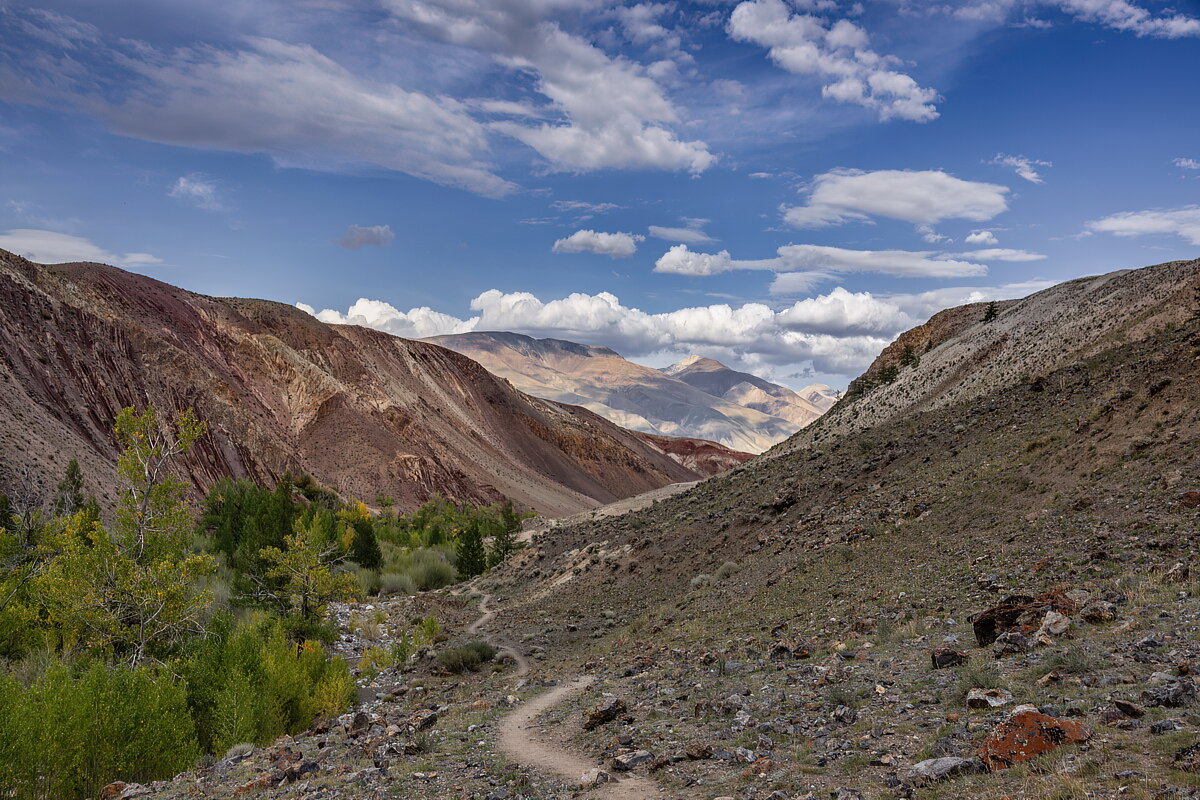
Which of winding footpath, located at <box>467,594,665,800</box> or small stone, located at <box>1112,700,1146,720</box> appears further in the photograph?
winding footpath, located at <box>467,594,665,800</box>

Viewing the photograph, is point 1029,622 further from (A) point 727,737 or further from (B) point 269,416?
(B) point 269,416

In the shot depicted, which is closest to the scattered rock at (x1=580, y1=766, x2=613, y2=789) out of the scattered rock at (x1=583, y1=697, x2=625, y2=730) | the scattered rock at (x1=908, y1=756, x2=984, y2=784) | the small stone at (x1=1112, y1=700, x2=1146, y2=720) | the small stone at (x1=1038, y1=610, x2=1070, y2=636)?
the scattered rock at (x1=583, y1=697, x2=625, y2=730)

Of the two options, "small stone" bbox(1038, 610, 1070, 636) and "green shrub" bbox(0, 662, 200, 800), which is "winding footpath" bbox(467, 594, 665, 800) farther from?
"green shrub" bbox(0, 662, 200, 800)

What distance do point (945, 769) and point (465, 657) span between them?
52.9ft

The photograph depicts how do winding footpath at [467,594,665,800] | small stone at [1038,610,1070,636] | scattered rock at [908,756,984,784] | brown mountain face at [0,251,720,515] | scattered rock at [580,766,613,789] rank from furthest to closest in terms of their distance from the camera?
brown mountain face at [0,251,720,515], small stone at [1038,610,1070,636], scattered rock at [580,766,613,789], winding footpath at [467,594,665,800], scattered rock at [908,756,984,784]

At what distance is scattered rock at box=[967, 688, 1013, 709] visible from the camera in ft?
21.6

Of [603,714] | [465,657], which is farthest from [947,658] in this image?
[465,657]

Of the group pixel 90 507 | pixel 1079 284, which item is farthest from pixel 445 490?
pixel 1079 284

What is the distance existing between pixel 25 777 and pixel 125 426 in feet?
26.2

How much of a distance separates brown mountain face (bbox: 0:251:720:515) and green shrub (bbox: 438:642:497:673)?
27.9 metres

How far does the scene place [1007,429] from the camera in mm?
20469

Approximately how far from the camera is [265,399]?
75.2 metres

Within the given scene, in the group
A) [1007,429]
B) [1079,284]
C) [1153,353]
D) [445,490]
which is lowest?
[445,490]

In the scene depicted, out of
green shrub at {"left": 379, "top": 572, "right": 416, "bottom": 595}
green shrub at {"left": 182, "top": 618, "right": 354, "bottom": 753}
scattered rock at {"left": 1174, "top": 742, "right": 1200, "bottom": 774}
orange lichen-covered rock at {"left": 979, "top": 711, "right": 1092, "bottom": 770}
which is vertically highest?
scattered rock at {"left": 1174, "top": 742, "right": 1200, "bottom": 774}
